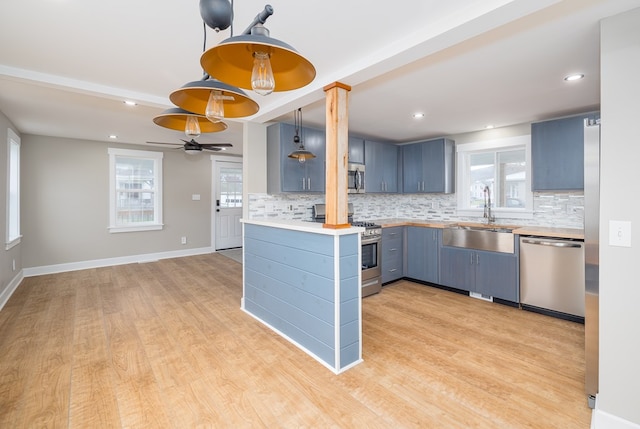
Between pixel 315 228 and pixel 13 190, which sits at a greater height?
pixel 13 190

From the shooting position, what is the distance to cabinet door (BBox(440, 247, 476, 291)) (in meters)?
4.01

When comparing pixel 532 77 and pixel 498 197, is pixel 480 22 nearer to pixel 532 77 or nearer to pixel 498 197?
pixel 532 77

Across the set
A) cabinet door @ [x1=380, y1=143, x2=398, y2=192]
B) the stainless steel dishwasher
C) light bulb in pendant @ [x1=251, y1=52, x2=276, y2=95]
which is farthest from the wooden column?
cabinet door @ [x1=380, y1=143, x2=398, y2=192]

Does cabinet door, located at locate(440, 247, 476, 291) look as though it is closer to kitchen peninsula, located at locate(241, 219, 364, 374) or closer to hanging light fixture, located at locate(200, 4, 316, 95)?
kitchen peninsula, located at locate(241, 219, 364, 374)

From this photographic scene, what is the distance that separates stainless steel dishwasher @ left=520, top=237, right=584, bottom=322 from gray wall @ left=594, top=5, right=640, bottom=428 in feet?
6.00

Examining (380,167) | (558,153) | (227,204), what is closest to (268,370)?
(380,167)

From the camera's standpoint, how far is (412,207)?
550cm

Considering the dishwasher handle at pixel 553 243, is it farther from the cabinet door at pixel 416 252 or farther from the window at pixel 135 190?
the window at pixel 135 190

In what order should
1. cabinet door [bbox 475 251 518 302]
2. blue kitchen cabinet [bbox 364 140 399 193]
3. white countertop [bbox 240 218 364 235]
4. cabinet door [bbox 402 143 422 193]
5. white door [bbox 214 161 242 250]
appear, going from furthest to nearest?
white door [bbox 214 161 242 250], cabinet door [bbox 402 143 422 193], blue kitchen cabinet [bbox 364 140 399 193], cabinet door [bbox 475 251 518 302], white countertop [bbox 240 218 364 235]

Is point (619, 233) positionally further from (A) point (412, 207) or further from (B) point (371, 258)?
(A) point (412, 207)

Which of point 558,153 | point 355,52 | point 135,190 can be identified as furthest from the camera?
point 135,190

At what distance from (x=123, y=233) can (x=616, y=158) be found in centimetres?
702

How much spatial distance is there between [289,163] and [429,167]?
2.40 m

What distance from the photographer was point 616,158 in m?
1.62
